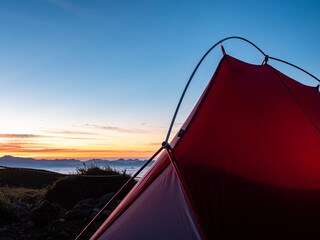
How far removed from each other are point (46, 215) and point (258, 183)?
395cm

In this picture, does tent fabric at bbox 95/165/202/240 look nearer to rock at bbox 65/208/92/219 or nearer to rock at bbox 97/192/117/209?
rock at bbox 65/208/92/219

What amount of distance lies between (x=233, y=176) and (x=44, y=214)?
150 inches

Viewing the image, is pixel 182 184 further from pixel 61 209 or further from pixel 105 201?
pixel 105 201

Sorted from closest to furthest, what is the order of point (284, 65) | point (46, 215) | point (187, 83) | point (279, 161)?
point (279, 161)
point (187, 83)
point (284, 65)
point (46, 215)

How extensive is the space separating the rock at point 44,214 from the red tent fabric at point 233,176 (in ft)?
9.10

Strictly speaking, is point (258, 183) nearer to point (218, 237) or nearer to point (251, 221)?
point (251, 221)

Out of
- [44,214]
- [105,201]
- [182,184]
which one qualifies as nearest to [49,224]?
[44,214]

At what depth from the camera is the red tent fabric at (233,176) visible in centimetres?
207

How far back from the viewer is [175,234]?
2.00 meters

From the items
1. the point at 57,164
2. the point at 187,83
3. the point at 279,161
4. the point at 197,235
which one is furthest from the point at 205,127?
the point at 57,164

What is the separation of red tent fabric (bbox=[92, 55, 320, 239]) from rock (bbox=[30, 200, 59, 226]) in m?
2.77

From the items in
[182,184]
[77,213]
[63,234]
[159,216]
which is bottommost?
[63,234]

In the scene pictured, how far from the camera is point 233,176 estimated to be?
2314 mm

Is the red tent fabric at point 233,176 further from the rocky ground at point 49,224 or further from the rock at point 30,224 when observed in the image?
the rock at point 30,224
